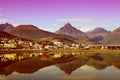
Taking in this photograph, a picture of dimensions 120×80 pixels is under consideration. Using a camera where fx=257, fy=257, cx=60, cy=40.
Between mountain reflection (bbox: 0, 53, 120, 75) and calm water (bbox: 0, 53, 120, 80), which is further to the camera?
mountain reflection (bbox: 0, 53, 120, 75)

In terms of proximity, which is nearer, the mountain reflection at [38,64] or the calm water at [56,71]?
the calm water at [56,71]

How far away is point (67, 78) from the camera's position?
5144 cm

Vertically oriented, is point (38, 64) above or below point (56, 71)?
above

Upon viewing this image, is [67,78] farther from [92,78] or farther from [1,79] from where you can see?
[1,79]

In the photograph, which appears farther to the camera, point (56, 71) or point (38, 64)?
point (38, 64)

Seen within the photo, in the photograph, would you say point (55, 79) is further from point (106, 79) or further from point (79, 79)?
point (106, 79)

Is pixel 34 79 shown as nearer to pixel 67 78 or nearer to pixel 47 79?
pixel 47 79

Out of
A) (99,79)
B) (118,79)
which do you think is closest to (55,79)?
(99,79)

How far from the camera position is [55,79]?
50062 millimetres

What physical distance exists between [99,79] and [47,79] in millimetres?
10257

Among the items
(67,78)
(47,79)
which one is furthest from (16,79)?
(67,78)

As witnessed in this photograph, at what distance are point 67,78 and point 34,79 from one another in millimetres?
6658

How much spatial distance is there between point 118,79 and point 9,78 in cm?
2139

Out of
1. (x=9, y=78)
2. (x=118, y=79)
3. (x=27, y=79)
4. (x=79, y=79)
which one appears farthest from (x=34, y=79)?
(x=118, y=79)
